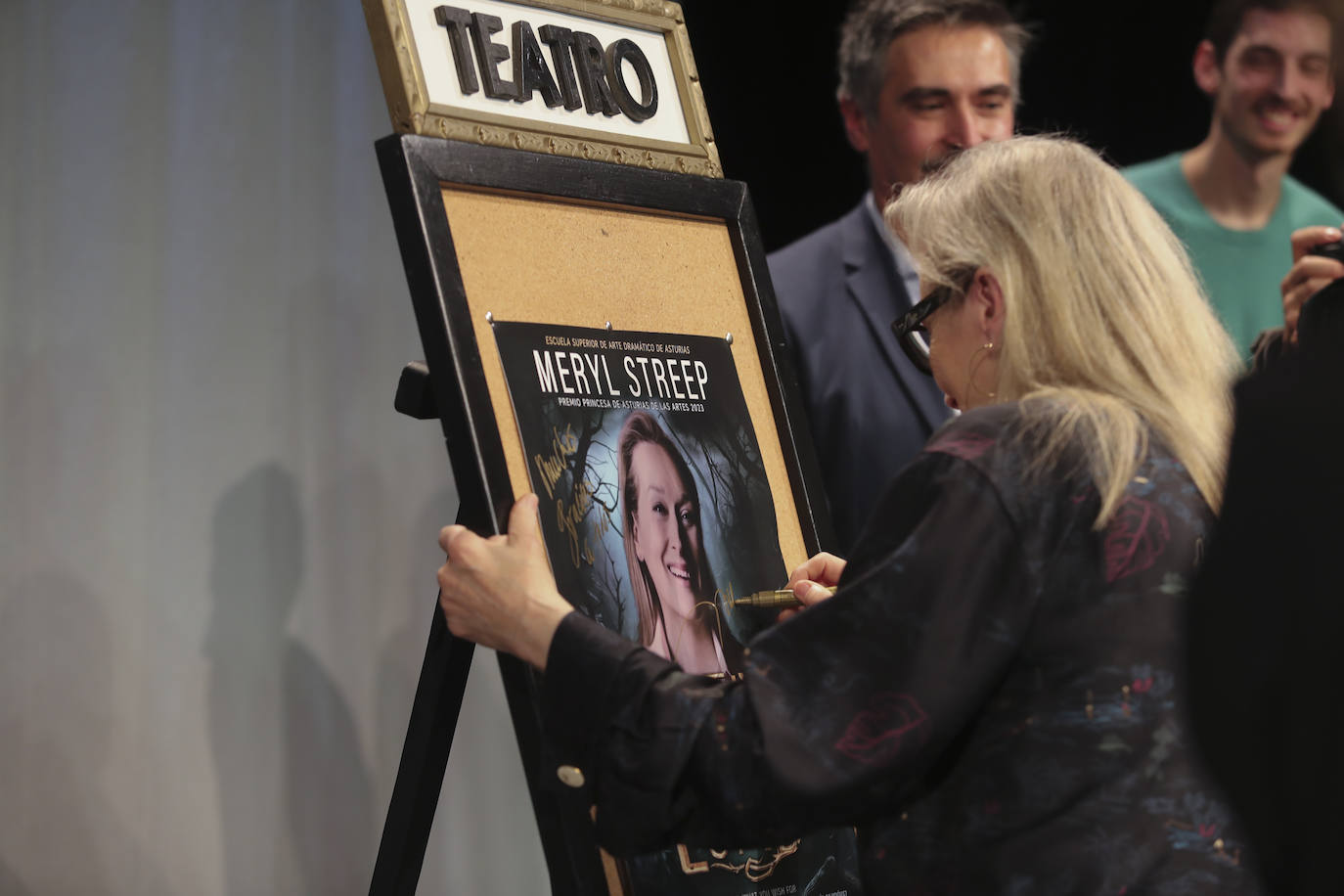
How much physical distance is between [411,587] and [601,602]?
1.33 m

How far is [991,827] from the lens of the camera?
45.8 inches

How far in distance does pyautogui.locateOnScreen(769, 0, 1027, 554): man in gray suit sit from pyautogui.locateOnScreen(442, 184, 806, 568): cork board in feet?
2.63

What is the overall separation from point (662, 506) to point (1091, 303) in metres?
0.52

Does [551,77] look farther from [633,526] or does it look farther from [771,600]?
[771,600]

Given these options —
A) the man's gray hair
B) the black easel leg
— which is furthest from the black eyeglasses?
the man's gray hair

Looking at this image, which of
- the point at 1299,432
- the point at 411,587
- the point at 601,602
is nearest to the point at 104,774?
the point at 411,587

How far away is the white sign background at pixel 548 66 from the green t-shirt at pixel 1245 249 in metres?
1.61

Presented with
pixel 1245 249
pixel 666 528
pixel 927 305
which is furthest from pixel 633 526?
pixel 1245 249

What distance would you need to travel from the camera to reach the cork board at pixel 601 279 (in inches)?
57.2

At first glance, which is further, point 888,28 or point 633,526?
point 888,28

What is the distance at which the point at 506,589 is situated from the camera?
1321 millimetres

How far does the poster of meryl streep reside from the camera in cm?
145

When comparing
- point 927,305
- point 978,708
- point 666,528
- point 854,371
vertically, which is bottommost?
point 978,708

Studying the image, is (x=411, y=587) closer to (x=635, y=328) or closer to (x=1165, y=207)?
(x=635, y=328)
